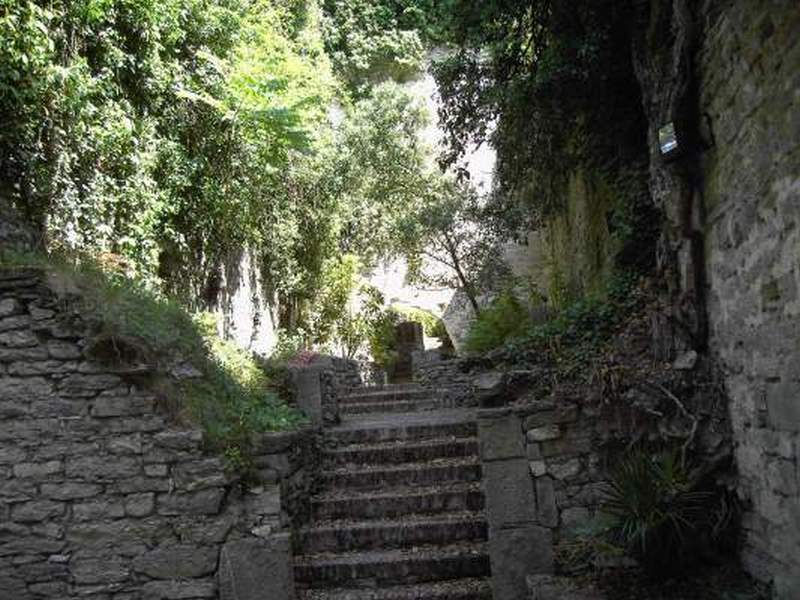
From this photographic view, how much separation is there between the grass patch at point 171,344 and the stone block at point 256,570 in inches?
22.7

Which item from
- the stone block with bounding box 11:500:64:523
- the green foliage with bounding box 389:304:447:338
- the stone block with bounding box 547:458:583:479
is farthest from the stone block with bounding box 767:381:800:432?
the green foliage with bounding box 389:304:447:338

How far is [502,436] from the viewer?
502cm

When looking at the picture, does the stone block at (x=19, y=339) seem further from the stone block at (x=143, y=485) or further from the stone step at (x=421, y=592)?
the stone step at (x=421, y=592)


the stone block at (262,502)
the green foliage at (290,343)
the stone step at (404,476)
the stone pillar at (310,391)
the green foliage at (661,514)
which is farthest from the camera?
the green foliage at (290,343)

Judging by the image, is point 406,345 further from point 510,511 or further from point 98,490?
point 98,490

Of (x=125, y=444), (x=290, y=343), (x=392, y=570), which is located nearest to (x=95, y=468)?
(x=125, y=444)

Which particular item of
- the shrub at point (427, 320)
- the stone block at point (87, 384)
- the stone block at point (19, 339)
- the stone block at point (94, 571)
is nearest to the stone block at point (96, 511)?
the stone block at point (94, 571)

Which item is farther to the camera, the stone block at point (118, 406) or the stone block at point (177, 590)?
the stone block at point (118, 406)

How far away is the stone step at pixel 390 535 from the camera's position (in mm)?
5949

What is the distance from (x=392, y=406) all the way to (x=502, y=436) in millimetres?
5616

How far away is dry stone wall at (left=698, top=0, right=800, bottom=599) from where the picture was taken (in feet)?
11.4

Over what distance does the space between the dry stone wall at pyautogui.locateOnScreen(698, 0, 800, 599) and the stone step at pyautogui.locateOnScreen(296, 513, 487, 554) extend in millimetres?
2320

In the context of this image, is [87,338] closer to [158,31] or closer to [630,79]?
[158,31]

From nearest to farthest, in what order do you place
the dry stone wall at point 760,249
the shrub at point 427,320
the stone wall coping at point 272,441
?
the dry stone wall at point 760,249 → the stone wall coping at point 272,441 → the shrub at point 427,320
